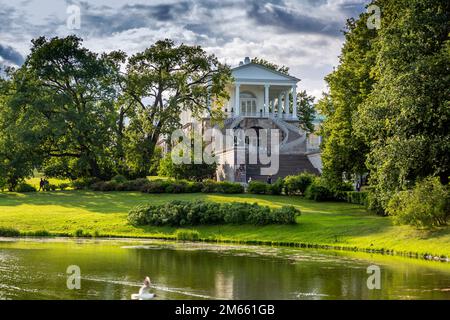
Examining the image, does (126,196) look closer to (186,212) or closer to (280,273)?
(186,212)

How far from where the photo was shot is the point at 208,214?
41406mm

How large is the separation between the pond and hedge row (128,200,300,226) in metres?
4.82

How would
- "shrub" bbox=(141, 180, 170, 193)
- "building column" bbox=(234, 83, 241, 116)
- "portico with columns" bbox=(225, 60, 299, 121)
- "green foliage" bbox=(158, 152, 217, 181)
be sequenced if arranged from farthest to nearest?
"portico with columns" bbox=(225, 60, 299, 121) < "building column" bbox=(234, 83, 241, 116) < "green foliage" bbox=(158, 152, 217, 181) < "shrub" bbox=(141, 180, 170, 193)

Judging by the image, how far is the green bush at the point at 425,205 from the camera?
3341cm

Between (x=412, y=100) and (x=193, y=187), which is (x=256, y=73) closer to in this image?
(x=193, y=187)

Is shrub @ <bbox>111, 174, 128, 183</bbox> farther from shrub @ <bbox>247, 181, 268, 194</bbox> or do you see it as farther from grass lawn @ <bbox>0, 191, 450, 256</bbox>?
shrub @ <bbox>247, 181, 268, 194</bbox>

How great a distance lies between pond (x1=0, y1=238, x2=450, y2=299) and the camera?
21328 millimetres

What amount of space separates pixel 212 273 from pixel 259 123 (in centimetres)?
5974

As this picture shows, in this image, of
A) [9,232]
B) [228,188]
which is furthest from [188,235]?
[228,188]

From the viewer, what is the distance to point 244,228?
132 ft

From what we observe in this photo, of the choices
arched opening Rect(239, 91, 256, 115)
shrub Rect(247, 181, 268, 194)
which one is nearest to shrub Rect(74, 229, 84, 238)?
shrub Rect(247, 181, 268, 194)

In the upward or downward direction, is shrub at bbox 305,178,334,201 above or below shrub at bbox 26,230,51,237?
above
